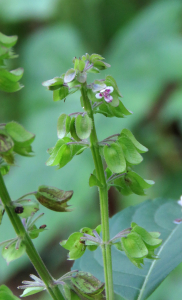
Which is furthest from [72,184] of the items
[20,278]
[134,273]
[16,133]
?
[16,133]

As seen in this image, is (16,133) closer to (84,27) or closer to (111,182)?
(111,182)

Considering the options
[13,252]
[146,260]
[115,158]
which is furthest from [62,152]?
[146,260]

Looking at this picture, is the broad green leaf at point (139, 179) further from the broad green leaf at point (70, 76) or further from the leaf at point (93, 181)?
the broad green leaf at point (70, 76)

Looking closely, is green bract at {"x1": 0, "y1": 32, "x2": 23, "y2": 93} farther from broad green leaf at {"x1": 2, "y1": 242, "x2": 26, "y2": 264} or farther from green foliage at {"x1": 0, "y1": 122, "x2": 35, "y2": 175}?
broad green leaf at {"x1": 2, "y1": 242, "x2": 26, "y2": 264}

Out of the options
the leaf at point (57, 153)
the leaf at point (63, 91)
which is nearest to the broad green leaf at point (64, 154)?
the leaf at point (57, 153)

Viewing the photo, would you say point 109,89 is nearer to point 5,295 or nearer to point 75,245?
point 75,245
